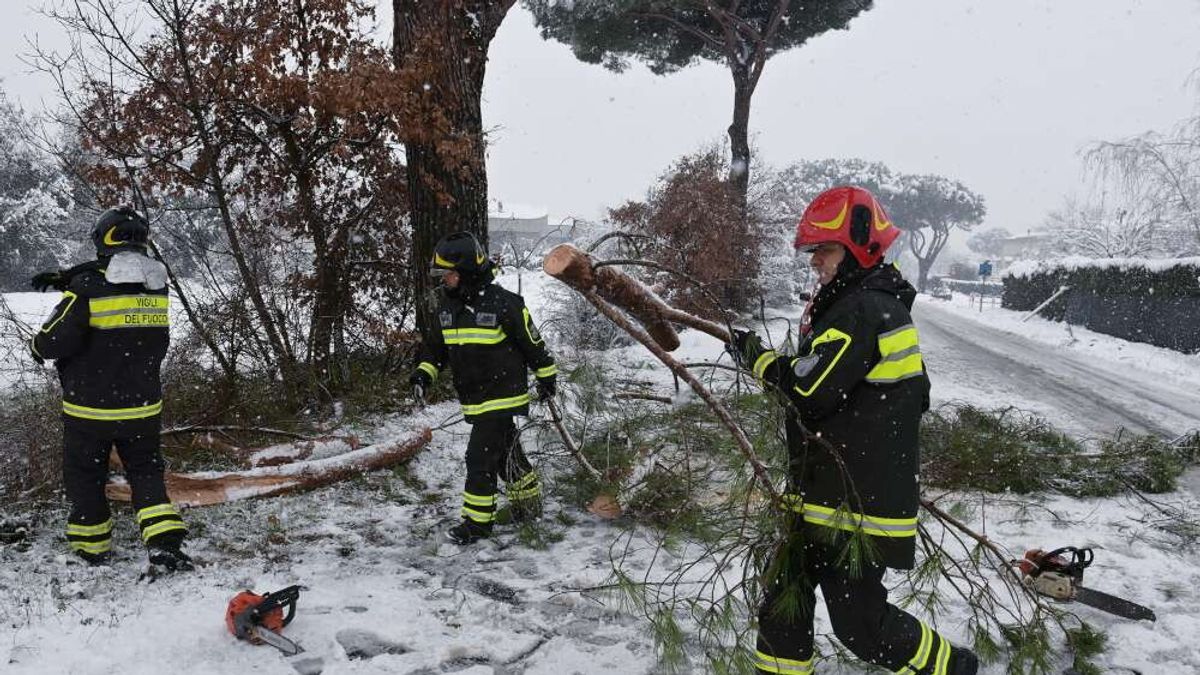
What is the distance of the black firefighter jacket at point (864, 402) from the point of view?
1970mm

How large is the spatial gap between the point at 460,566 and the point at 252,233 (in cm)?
400

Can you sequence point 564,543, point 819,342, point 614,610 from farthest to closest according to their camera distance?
1. point 564,543
2. point 614,610
3. point 819,342

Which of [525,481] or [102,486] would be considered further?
[525,481]

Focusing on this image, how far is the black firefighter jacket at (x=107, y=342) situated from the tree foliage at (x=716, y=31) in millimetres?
11289

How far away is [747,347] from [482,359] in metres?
1.86

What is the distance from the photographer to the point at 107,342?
3184 mm

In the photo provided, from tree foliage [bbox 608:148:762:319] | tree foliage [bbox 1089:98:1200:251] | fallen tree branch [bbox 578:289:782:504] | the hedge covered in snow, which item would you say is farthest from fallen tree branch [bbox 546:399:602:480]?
tree foliage [bbox 1089:98:1200:251]

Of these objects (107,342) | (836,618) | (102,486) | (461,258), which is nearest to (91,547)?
(102,486)

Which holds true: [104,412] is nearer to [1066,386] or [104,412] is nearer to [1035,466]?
[1035,466]

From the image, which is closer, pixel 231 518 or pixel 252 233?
pixel 231 518

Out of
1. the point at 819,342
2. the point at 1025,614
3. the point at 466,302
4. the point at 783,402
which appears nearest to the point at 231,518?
the point at 466,302

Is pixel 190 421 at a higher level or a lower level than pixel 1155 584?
higher

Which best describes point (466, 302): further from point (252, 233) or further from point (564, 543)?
point (252, 233)

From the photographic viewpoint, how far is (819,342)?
6.54 ft
